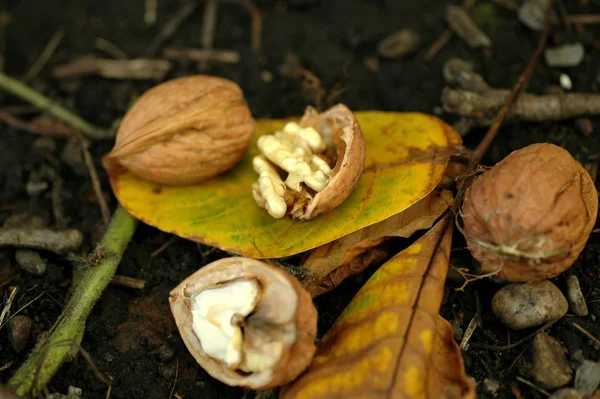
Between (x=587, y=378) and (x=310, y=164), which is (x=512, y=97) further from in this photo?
(x=587, y=378)

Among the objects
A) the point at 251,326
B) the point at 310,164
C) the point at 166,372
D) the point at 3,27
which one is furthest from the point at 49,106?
the point at 251,326

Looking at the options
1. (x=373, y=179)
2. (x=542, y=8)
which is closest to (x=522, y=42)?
(x=542, y=8)

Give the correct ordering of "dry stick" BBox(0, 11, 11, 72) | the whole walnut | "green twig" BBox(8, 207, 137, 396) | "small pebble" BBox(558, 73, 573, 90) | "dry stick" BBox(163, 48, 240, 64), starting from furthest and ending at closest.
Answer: "dry stick" BBox(0, 11, 11, 72) < "dry stick" BBox(163, 48, 240, 64) < "small pebble" BBox(558, 73, 573, 90) < "green twig" BBox(8, 207, 137, 396) < the whole walnut

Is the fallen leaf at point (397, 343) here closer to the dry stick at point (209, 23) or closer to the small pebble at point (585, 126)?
the small pebble at point (585, 126)

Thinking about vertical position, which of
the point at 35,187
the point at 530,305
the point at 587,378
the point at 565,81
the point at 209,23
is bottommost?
the point at 35,187

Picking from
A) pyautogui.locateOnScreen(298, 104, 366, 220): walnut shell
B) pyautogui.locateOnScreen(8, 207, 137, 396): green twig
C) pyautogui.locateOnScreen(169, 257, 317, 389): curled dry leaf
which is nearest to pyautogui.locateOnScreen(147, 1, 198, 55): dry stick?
pyautogui.locateOnScreen(8, 207, 137, 396): green twig

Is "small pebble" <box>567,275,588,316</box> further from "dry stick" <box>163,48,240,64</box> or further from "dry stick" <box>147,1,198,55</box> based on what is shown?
"dry stick" <box>147,1,198,55</box>

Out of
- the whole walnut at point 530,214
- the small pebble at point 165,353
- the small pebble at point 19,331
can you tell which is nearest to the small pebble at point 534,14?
the whole walnut at point 530,214

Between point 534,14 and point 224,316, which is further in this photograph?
point 534,14

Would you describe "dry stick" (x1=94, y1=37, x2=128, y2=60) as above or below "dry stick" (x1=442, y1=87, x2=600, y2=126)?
below
